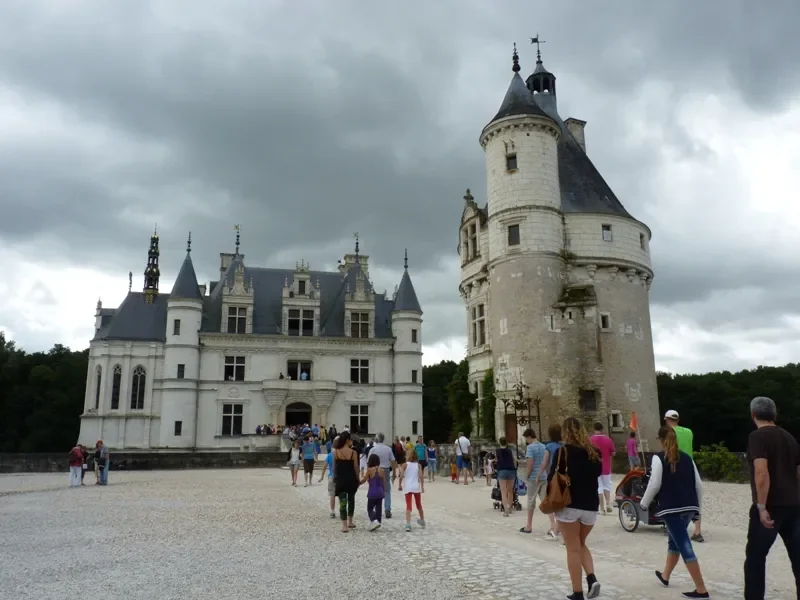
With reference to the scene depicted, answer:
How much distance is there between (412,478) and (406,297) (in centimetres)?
3218

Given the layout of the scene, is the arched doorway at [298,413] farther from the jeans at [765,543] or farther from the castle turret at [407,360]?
the jeans at [765,543]

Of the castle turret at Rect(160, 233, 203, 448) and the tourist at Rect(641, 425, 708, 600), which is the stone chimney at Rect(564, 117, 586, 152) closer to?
the castle turret at Rect(160, 233, 203, 448)

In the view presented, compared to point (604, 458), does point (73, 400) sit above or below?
above

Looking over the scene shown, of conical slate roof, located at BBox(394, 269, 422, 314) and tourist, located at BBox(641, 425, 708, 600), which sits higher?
conical slate roof, located at BBox(394, 269, 422, 314)

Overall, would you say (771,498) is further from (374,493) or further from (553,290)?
(553,290)

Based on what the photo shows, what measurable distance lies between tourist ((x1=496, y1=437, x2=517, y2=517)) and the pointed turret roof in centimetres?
2997

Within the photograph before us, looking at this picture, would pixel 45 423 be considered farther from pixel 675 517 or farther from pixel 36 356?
pixel 675 517

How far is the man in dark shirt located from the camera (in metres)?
4.99

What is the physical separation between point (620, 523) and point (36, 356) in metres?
60.3

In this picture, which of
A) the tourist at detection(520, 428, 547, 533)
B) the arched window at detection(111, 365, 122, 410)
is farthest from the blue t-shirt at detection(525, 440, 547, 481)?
the arched window at detection(111, 365, 122, 410)

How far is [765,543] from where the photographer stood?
504 cm

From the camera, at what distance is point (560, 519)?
5.83 metres

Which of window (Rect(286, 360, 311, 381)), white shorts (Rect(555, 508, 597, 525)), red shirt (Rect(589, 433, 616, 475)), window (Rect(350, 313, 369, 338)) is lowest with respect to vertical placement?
white shorts (Rect(555, 508, 597, 525))

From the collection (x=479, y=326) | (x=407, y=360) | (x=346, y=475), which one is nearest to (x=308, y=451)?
(x=346, y=475)
